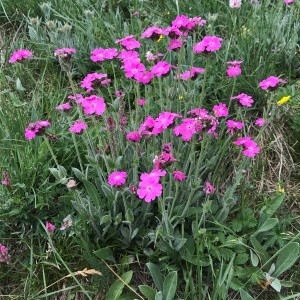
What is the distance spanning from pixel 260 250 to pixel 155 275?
0.44m

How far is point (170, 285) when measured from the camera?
182 cm

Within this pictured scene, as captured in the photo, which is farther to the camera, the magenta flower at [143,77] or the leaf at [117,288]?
the leaf at [117,288]

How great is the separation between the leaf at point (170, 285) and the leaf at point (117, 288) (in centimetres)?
16

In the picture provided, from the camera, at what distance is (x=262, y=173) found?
7.59ft

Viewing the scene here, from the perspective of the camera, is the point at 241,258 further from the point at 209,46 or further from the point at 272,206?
the point at 209,46

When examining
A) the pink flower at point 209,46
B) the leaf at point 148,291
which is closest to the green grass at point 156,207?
the leaf at point 148,291

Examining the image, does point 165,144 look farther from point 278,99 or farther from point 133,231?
point 278,99

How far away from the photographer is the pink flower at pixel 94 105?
1.71 metres

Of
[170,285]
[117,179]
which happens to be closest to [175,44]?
[117,179]

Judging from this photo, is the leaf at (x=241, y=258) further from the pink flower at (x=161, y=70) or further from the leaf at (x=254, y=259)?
the pink flower at (x=161, y=70)

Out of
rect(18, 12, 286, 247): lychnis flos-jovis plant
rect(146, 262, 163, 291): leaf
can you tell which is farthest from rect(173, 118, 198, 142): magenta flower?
rect(146, 262, 163, 291): leaf

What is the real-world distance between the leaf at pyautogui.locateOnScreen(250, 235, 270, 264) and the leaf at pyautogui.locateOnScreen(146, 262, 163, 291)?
397mm

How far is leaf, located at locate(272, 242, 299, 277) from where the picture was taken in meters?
1.88

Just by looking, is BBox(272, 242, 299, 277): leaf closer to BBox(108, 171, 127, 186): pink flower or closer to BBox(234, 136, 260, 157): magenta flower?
BBox(234, 136, 260, 157): magenta flower
